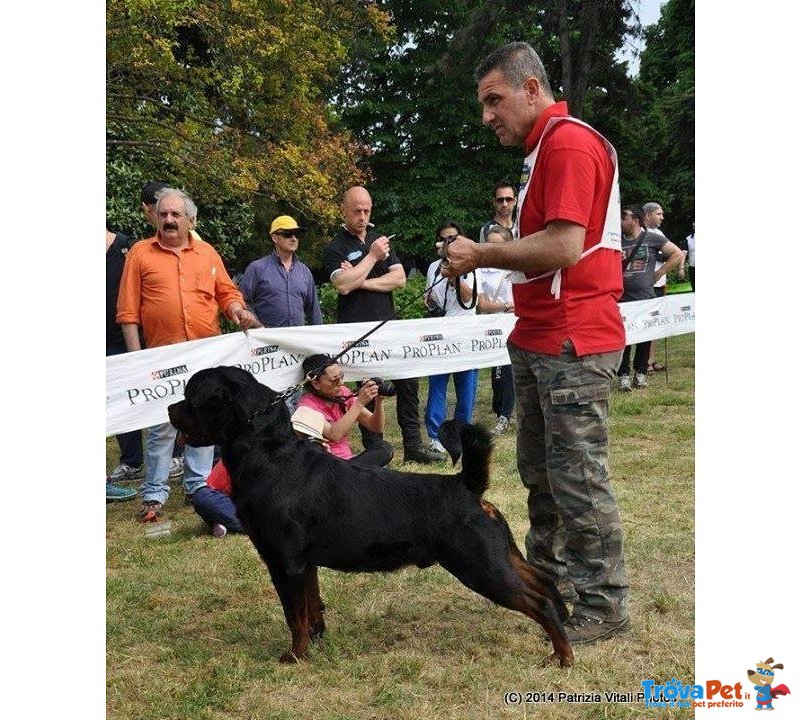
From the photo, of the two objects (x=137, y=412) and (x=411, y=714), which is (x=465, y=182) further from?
(x=411, y=714)

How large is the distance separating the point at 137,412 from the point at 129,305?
2.33ft

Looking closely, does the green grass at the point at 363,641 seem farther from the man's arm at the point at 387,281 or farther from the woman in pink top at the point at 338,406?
the man's arm at the point at 387,281

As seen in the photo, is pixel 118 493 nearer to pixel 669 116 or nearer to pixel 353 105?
pixel 353 105

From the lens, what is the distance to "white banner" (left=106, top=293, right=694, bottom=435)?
16.9 feet

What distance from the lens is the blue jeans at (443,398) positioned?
23.3ft

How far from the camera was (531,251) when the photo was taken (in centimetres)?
296

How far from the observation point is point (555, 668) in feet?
10.0

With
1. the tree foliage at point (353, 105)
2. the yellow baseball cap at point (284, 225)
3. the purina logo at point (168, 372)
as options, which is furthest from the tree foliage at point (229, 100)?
the purina logo at point (168, 372)

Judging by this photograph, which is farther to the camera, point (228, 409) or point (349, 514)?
point (228, 409)

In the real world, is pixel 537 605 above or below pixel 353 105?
below

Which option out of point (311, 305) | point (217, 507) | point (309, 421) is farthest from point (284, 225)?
point (217, 507)

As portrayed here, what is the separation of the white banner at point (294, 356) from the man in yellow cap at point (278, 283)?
32 cm

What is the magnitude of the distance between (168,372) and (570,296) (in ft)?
10.1

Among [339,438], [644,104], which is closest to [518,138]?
[339,438]
